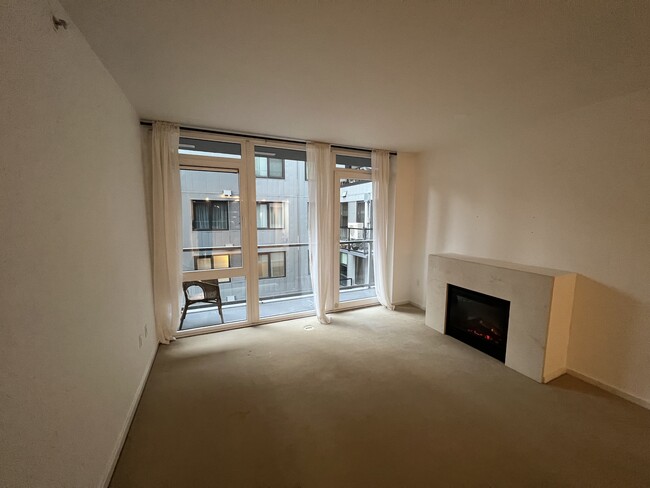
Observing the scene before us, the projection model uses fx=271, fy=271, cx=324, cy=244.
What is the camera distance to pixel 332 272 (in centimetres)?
412

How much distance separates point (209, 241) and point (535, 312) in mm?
3617

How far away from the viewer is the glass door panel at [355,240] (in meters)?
4.29

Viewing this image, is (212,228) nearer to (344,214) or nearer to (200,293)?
(200,293)

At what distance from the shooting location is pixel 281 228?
3.92 meters

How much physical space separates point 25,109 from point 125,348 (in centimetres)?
164

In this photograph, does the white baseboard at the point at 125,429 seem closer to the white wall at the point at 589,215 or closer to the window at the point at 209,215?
the window at the point at 209,215

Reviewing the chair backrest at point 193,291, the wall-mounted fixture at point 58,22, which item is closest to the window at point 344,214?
the chair backrest at point 193,291

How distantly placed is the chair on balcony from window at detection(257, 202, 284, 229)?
101 centimetres

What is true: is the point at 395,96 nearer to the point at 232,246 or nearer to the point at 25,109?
the point at 25,109

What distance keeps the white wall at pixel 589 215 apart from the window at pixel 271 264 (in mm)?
2738

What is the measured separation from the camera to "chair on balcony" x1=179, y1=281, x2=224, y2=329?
3.45 metres

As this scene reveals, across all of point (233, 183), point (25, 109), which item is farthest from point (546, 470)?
point (233, 183)

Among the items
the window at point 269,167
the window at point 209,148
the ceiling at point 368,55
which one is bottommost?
the window at point 269,167

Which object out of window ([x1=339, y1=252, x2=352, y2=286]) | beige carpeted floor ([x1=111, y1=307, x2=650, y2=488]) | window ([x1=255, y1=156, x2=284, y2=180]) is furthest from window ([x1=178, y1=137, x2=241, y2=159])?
beige carpeted floor ([x1=111, y1=307, x2=650, y2=488])
